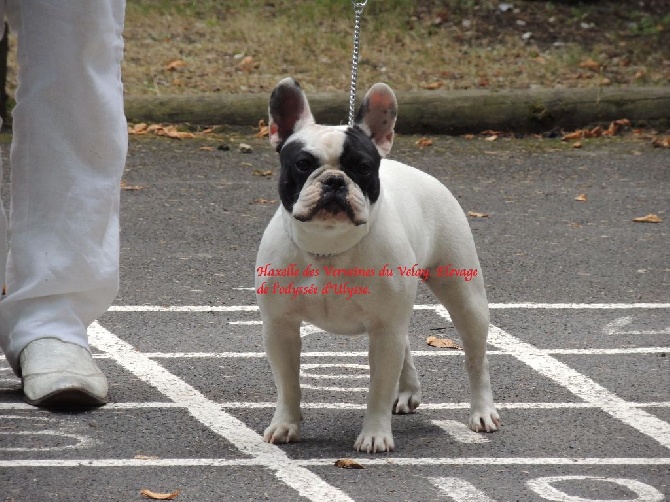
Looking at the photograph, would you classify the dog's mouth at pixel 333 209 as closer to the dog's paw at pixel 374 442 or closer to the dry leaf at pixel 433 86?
the dog's paw at pixel 374 442

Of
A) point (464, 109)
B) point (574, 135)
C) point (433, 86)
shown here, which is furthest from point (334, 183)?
point (433, 86)

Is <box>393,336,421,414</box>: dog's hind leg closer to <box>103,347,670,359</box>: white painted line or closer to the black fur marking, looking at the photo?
<box>103,347,670,359</box>: white painted line

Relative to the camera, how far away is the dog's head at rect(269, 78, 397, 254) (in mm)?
4305

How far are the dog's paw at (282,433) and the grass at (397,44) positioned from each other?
317 inches

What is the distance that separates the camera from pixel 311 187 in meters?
4.33

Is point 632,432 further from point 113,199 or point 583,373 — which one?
point 113,199

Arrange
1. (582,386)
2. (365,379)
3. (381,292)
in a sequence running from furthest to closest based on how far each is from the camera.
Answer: (365,379)
(582,386)
(381,292)

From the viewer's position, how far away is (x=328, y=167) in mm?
4410

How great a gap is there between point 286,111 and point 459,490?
143cm

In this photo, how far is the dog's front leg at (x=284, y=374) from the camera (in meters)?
4.69

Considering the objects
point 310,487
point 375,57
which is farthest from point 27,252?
point 375,57

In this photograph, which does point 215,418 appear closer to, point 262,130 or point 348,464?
point 348,464

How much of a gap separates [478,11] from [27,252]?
36.3 ft

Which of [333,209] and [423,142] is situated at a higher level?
[333,209]
